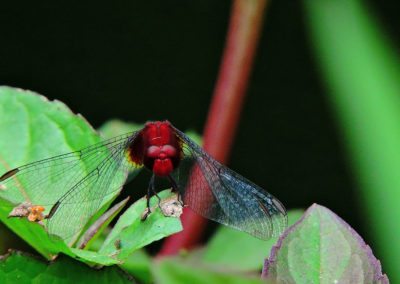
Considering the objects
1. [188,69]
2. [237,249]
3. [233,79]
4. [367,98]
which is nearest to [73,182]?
[237,249]

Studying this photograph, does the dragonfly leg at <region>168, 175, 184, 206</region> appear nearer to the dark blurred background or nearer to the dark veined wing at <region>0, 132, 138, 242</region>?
the dark veined wing at <region>0, 132, 138, 242</region>

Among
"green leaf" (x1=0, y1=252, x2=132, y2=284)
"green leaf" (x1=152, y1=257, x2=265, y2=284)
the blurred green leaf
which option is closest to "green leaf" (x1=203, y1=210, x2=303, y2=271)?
the blurred green leaf

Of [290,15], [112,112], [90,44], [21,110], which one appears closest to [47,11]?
[90,44]

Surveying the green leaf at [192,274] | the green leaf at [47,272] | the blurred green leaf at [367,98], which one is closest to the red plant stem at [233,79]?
the blurred green leaf at [367,98]

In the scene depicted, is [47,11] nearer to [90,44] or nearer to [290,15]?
[90,44]

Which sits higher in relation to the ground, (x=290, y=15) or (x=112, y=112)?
(x=290, y=15)

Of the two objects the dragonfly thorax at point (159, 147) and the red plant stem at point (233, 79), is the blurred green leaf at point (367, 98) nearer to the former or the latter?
the red plant stem at point (233, 79)
